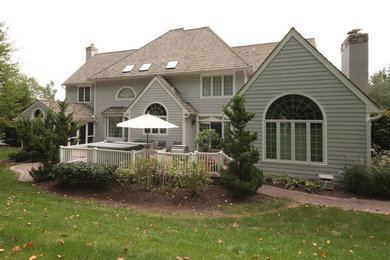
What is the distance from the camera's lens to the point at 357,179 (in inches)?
292

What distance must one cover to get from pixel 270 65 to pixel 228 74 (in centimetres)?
482

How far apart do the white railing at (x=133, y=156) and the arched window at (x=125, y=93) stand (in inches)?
274

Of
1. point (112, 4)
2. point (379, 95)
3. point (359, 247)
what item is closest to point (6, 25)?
point (112, 4)

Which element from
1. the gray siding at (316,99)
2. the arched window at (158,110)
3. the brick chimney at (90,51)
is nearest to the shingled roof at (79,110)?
the arched window at (158,110)

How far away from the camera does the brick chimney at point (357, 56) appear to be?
10.0m

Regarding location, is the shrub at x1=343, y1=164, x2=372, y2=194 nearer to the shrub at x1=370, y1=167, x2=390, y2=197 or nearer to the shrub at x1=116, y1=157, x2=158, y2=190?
the shrub at x1=370, y1=167, x2=390, y2=197

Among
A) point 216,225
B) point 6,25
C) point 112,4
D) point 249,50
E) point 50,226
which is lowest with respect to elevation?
point 216,225

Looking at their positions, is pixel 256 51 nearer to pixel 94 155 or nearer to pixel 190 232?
pixel 94 155

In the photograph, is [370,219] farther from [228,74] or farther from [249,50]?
[249,50]

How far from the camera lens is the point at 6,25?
15875 millimetres

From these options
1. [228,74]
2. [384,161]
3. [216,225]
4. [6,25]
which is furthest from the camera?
[6,25]

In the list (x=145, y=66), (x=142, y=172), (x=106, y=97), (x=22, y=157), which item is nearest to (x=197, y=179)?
(x=142, y=172)

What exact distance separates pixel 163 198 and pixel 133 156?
244 cm

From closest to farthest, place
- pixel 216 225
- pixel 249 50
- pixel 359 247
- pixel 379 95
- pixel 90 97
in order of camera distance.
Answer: pixel 359 247
pixel 216 225
pixel 249 50
pixel 90 97
pixel 379 95
